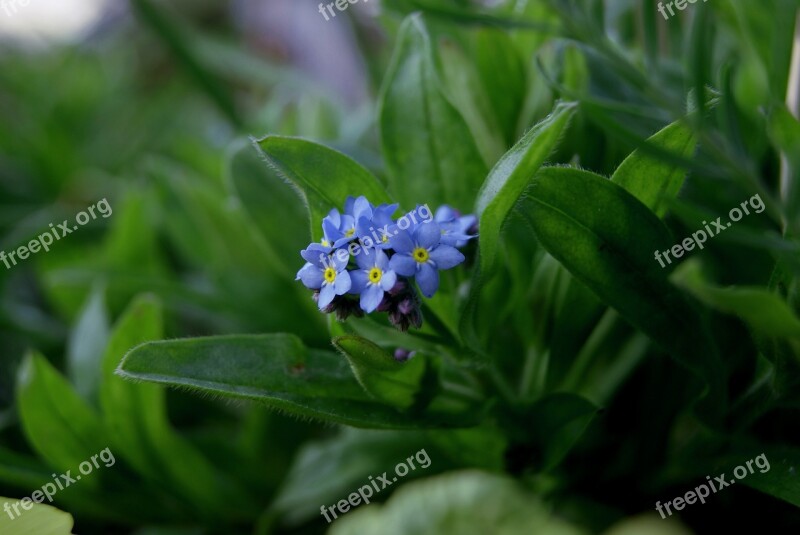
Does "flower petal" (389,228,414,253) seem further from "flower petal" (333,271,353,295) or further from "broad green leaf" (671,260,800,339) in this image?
"broad green leaf" (671,260,800,339)

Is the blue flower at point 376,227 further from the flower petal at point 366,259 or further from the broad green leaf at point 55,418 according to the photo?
the broad green leaf at point 55,418

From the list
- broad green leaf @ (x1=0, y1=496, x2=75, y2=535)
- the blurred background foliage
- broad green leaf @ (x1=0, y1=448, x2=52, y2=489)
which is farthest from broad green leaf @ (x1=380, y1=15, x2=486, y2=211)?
broad green leaf @ (x1=0, y1=448, x2=52, y2=489)

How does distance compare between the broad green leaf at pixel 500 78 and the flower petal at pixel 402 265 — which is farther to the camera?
the broad green leaf at pixel 500 78

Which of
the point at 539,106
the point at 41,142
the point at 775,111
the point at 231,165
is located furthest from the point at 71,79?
the point at 775,111

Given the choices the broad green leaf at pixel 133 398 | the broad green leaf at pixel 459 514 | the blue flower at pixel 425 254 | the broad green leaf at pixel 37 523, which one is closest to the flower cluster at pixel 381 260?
the blue flower at pixel 425 254

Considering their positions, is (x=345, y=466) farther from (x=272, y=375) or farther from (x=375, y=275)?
(x=375, y=275)

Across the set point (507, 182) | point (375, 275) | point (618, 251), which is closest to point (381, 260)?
point (375, 275)

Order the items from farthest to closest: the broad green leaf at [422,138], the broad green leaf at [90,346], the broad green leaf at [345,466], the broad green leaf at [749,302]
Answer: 1. the broad green leaf at [90,346]
2. the broad green leaf at [345,466]
3. the broad green leaf at [422,138]
4. the broad green leaf at [749,302]

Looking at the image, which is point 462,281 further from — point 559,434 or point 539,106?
point 539,106
